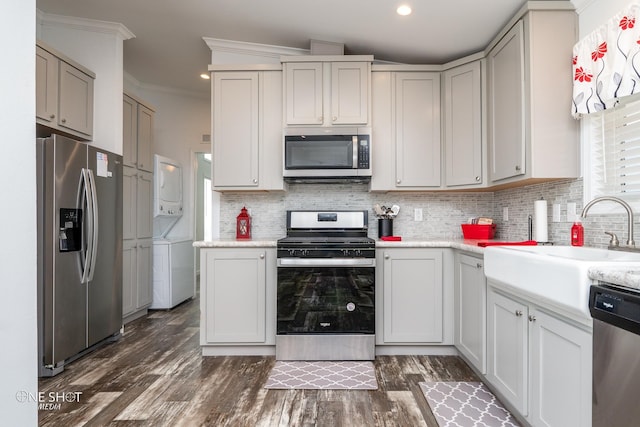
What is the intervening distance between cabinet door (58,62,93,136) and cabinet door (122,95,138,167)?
0.48 metres

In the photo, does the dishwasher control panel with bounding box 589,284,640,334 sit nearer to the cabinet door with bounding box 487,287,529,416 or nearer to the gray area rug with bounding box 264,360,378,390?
the cabinet door with bounding box 487,287,529,416

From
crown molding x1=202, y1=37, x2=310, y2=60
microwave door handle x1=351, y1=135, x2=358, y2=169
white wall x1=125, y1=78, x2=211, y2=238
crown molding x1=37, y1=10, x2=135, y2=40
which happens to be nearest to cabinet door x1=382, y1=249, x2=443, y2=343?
microwave door handle x1=351, y1=135, x2=358, y2=169

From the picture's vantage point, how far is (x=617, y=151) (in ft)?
6.42

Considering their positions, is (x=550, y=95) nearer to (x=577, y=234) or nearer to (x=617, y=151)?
(x=617, y=151)

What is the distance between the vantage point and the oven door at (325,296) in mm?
2732

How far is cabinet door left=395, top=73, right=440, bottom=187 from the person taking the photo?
3.12 m

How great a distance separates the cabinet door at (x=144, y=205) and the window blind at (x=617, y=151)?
3.98 meters

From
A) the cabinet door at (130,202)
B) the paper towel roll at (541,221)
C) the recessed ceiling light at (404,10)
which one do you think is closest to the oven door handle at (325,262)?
the paper towel roll at (541,221)

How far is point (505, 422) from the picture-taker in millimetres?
1936

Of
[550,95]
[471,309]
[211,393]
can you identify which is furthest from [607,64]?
[211,393]

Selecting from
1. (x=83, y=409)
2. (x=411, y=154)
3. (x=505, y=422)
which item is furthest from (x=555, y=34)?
(x=83, y=409)

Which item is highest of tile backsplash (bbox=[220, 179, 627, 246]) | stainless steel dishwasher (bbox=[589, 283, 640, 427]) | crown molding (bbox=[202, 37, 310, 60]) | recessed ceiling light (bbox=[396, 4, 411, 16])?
crown molding (bbox=[202, 37, 310, 60])

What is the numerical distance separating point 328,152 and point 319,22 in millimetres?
1019

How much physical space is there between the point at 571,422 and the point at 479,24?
8.26 feet
